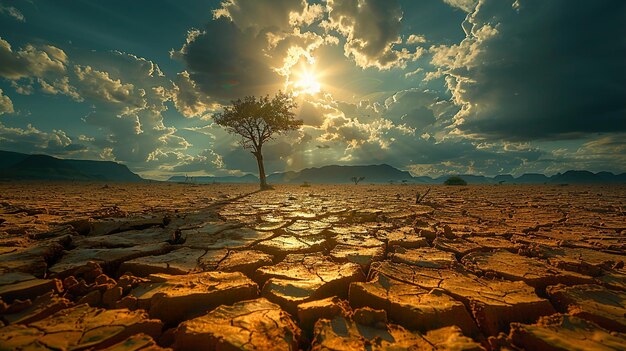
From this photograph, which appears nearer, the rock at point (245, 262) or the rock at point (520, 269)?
the rock at point (520, 269)

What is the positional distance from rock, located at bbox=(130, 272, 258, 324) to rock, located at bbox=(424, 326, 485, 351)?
44.9 inches

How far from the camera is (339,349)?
127 cm

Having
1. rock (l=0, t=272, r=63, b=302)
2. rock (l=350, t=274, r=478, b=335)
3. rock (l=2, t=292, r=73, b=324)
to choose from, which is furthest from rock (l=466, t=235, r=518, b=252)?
rock (l=0, t=272, r=63, b=302)

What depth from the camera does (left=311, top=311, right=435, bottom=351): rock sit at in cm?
130

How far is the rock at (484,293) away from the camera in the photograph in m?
1.57

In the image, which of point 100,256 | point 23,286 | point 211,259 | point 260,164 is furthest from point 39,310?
point 260,164

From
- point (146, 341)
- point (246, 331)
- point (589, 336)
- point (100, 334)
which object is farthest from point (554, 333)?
point (100, 334)

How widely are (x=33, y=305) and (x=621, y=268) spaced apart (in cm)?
449

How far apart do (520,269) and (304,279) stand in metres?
1.89

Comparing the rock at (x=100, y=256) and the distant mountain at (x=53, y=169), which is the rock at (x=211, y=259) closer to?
the rock at (x=100, y=256)

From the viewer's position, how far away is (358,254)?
263cm

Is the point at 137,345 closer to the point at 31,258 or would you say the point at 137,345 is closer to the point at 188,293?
the point at 188,293

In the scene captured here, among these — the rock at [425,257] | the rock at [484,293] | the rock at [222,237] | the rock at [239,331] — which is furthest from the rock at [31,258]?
the rock at [425,257]

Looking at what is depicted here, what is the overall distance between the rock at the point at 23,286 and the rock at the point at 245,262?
1.06 m
